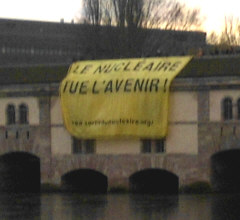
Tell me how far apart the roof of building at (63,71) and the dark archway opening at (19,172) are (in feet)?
14.6

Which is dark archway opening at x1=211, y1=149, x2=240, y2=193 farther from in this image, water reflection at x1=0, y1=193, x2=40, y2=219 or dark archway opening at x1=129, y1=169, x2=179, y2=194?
water reflection at x1=0, y1=193, x2=40, y2=219

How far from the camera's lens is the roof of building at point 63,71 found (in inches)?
2438

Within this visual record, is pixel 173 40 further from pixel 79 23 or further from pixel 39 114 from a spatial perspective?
pixel 39 114

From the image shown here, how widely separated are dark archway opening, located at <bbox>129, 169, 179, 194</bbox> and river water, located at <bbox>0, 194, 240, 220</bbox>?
8.70 feet

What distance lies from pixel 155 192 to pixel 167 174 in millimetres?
3503

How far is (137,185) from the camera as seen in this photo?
214 feet

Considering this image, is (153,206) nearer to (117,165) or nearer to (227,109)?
(227,109)

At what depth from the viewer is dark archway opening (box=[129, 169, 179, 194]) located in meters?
64.9

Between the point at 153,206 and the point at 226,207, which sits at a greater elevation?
the point at 226,207

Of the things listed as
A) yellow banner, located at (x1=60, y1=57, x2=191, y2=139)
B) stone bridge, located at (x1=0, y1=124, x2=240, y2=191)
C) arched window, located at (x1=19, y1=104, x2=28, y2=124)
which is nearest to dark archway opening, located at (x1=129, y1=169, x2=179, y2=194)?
stone bridge, located at (x1=0, y1=124, x2=240, y2=191)

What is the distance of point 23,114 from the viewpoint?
66750 mm

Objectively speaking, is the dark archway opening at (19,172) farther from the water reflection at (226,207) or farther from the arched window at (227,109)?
the water reflection at (226,207)

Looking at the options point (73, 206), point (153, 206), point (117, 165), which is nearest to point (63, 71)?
point (117, 165)

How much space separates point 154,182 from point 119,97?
6508mm
